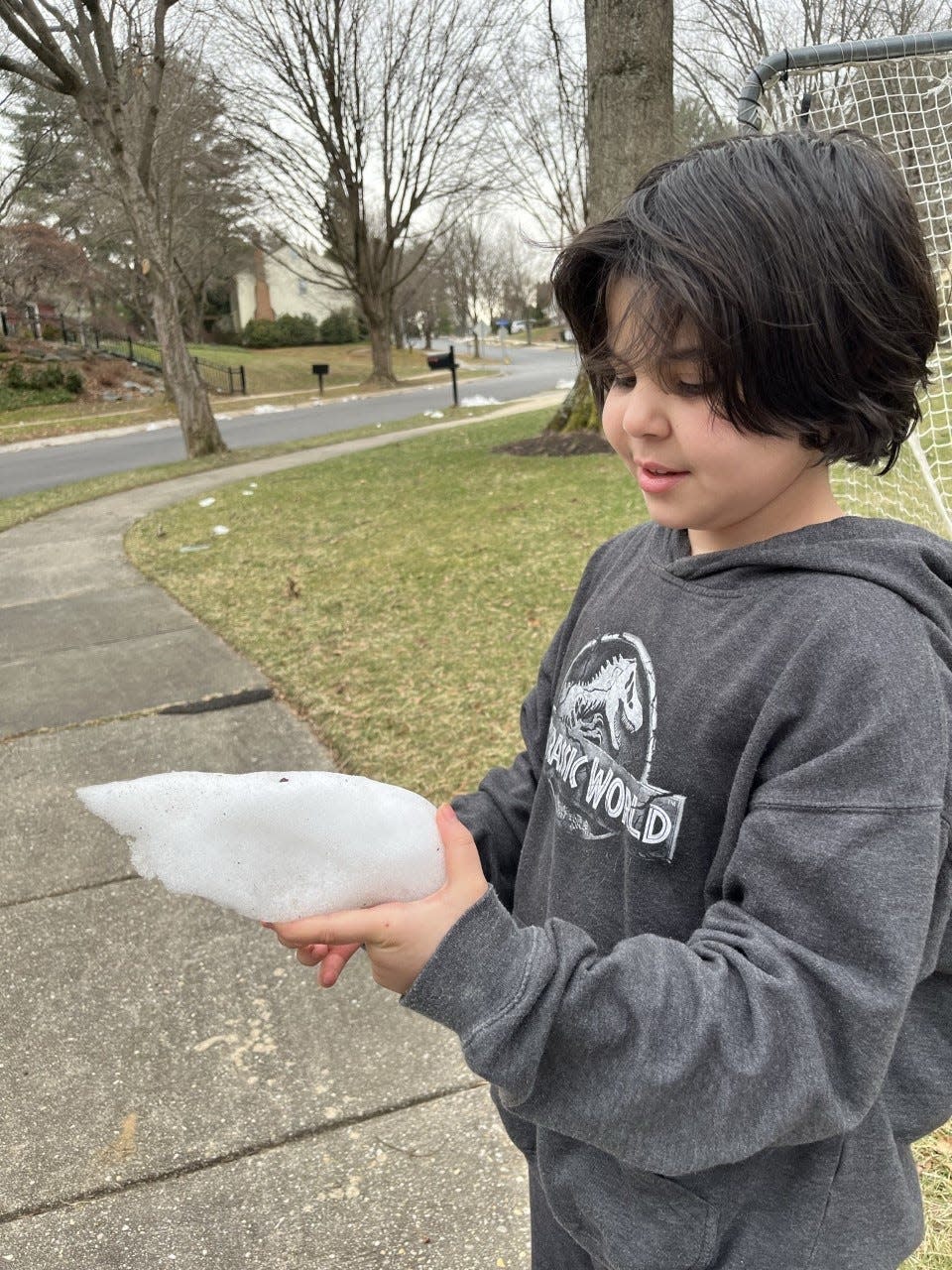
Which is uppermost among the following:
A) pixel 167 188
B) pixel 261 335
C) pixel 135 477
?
pixel 167 188

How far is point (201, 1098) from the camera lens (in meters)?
2.38

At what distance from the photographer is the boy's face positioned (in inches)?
39.9

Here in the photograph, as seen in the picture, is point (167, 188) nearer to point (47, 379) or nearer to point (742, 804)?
point (47, 379)

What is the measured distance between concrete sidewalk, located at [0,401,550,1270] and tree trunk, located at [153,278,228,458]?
12447mm

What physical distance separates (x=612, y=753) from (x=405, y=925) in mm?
349

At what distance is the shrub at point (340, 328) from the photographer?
51531 millimetres

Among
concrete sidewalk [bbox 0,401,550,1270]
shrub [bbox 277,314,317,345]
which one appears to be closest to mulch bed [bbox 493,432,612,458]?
concrete sidewalk [bbox 0,401,550,1270]

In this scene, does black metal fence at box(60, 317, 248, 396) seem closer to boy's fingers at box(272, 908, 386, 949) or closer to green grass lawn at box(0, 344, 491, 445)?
green grass lawn at box(0, 344, 491, 445)

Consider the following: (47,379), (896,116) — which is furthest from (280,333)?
(896,116)

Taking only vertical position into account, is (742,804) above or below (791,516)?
below

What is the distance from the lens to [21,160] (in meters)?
31.4

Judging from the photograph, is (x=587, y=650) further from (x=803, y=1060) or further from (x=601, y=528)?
(x=601, y=528)

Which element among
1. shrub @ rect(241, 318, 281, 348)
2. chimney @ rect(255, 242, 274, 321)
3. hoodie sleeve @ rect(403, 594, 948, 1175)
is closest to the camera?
hoodie sleeve @ rect(403, 594, 948, 1175)

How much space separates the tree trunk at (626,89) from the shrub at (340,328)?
44.6 metres
